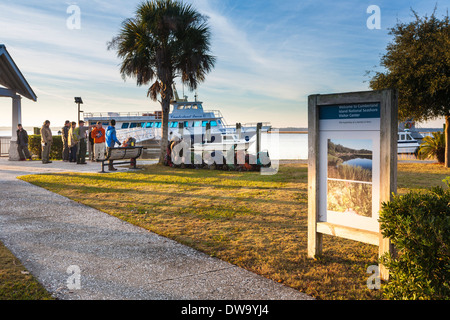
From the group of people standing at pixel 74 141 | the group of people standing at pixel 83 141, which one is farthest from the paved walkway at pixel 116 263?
the group of people standing at pixel 74 141

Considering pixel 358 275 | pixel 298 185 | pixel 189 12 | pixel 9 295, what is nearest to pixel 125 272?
pixel 9 295

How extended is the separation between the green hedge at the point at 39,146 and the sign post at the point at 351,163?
19864 mm

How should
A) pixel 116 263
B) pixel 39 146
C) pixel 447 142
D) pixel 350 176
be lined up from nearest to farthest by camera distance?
pixel 350 176
pixel 116 263
pixel 447 142
pixel 39 146

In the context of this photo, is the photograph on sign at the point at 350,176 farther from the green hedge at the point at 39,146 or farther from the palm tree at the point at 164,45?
the green hedge at the point at 39,146

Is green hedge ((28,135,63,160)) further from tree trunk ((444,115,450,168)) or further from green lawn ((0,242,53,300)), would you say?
tree trunk ((444,115,450,168))

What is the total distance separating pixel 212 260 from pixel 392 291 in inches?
75.2

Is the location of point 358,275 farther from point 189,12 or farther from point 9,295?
point 189,12

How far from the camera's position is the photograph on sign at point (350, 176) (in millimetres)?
3627

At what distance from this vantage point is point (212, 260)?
409cm

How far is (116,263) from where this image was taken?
3.98 metres

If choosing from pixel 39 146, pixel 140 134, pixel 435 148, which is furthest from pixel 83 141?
pixel 140 134

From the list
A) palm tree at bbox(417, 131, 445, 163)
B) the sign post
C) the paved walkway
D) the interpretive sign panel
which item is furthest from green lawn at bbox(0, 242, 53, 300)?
palm tree at bbox(417, 131, 445, 163)

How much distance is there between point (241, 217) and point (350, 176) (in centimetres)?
286

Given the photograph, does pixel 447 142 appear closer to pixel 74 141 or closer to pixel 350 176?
pixel 350 176
